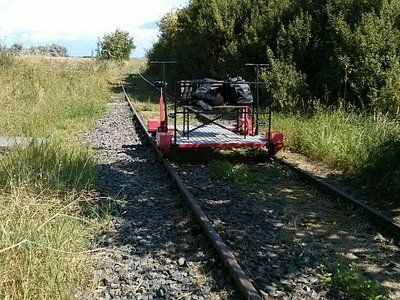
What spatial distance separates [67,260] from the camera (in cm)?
404

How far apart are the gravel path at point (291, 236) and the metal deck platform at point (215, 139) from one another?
104 centimetres

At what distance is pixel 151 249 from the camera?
4.95 metres

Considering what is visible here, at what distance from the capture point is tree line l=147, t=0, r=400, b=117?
40.5 ft

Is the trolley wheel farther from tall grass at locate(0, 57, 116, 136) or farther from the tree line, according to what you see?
tall grass at locate(0, 57, 116, 136)

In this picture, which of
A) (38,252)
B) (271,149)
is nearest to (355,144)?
(271,149)

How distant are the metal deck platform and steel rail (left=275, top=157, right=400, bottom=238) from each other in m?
0.91

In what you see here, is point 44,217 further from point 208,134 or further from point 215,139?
point 208,134

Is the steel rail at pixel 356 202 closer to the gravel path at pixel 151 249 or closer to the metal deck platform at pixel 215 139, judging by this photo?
the metal deck platform at pixel 215 139

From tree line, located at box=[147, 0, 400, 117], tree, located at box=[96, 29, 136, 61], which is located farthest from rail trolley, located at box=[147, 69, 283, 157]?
tree, located at box=[96, 29, 136, 61]

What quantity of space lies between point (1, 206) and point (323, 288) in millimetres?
3059

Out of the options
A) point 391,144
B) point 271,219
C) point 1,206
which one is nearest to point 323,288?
point 271,219

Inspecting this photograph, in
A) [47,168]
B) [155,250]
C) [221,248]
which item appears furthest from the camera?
[47,168]

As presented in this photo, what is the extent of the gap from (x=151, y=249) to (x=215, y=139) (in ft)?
14.9

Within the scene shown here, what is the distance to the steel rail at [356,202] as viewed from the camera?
549 cm
